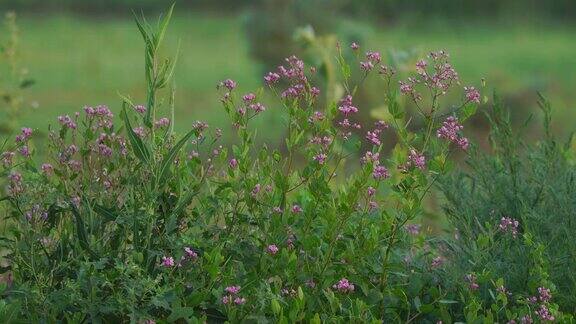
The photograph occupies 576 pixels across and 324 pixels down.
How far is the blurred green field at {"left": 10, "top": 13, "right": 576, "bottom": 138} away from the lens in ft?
32.2

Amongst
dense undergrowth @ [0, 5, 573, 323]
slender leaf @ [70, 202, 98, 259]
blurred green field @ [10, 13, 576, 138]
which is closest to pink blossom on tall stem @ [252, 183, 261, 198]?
dense undergrowth @ [0, 5, 573, 323]

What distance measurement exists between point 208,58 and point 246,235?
965 centimetres

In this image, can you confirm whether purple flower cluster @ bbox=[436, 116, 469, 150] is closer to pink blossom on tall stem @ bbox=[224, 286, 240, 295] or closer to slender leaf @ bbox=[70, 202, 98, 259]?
pink blossom on tall stem @ bbox=[224, 286, 240, 295]

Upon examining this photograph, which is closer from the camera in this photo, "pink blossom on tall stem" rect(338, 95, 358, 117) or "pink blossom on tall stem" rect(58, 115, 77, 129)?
"pink blossom on tall stem" rect(338, 95, 358, 117)

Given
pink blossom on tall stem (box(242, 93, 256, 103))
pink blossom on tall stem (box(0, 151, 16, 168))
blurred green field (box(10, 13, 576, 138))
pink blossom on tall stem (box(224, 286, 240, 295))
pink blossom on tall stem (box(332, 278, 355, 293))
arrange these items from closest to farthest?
pink blossom on tall stem (box(224, 286, 240, 295)) → pink blossom on tall stem (box(332, 278, 355, 293)) → pink blossom on tall stem (box(242, 93, 256, 103)) → pink blossom on tall stem (box(0, 151, 16, 168)) → blurred green field (box(10, 13, 576, 138))

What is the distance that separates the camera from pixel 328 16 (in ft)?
30.4

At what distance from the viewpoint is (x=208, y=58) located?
40.5 feet

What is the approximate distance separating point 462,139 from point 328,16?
665cm

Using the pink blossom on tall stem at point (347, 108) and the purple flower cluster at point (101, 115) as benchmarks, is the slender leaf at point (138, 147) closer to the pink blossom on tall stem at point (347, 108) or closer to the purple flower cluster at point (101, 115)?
the purple flower cluster at point (101, 115)

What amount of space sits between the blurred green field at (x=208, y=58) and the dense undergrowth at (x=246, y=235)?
5759mm

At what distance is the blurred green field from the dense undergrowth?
5.76 m

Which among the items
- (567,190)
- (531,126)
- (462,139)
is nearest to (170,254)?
(462,139)

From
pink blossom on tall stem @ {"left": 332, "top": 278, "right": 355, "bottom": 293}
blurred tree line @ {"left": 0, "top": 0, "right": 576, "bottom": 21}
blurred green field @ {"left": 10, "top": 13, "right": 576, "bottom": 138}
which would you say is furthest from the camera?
blurred tree line @ {"left": 0, "top": 0, "right": 576, "bottom": 21}

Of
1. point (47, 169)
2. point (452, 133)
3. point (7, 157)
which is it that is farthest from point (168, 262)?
point (452, 133)
